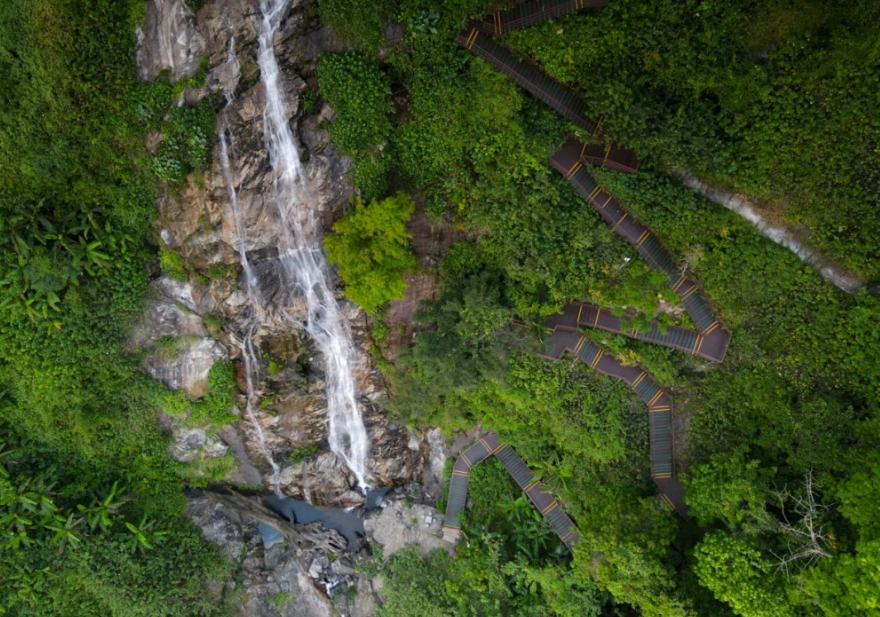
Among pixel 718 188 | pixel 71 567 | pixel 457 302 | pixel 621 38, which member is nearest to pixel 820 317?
pixel 718 188

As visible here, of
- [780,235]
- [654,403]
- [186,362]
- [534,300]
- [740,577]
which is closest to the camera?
[740,577]

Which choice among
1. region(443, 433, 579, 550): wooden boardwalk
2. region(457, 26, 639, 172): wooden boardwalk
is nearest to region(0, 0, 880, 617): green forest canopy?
region(457, 26, 639, 172): wooden boardwalk

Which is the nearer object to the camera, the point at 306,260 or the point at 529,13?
the point at 529,13

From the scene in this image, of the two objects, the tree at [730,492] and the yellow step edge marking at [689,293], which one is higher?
the yellow step edge marking at [689,293]

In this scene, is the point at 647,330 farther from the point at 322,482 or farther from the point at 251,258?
the point at 322,482

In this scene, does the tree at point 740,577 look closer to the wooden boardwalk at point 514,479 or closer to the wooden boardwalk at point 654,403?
the wooden boardwalk at point 654,403

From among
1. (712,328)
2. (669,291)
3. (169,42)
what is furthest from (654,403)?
(169,42)

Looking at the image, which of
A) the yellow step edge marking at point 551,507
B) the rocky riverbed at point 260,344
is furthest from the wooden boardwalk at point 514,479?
the rocky riverbed at point 260,344
